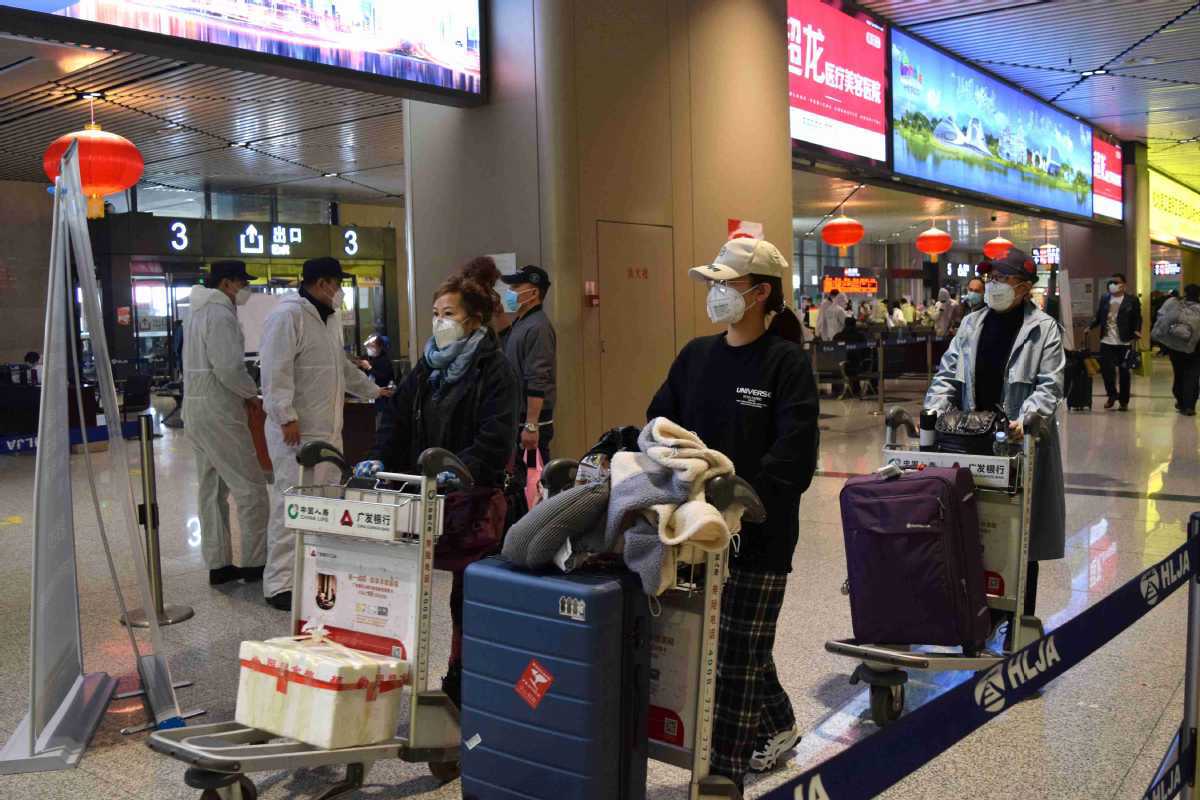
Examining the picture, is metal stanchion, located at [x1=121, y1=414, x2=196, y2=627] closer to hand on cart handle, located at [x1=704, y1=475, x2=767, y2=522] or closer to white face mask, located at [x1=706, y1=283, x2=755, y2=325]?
white face mask, located at [x1=706, y1=283, x2=755, y2=325]

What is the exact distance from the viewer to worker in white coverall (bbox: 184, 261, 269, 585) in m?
5.30

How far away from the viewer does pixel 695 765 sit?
2.45m

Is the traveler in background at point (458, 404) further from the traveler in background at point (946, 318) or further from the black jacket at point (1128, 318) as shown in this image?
the traveler in background at point (946, 318)

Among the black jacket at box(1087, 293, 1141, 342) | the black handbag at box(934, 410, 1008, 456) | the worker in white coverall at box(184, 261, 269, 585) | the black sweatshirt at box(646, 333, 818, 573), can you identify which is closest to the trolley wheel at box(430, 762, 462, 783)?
the black sweatshirt at box(646, 333, 818, 573)

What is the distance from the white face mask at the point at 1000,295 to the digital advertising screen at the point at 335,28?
3.53 meters

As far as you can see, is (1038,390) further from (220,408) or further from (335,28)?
(335,28)

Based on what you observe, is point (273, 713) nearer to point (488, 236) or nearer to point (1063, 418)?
point (488, 236)

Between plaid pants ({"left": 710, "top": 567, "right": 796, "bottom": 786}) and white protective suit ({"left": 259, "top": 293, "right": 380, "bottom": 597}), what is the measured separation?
2.40 metres

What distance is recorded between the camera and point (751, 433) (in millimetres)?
2881

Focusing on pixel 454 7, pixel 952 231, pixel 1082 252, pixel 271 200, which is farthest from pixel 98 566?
pixel 952 231

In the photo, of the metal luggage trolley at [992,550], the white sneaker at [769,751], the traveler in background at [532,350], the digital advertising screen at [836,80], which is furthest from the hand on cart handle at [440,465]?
the digital advertising screen at [836,80]

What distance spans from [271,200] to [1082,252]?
1550 centimetres

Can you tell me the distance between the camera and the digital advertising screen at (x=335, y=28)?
15.7ft

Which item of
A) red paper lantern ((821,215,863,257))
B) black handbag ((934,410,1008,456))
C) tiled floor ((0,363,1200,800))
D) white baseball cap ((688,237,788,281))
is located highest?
red paper lantern ((821,215,863,257))
